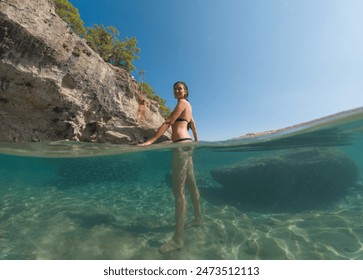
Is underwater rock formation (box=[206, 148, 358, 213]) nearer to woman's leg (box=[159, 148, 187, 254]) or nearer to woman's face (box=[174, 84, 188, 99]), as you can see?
woman's leg (box=[159, 148, 187, 254])

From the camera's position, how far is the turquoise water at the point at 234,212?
4734 millimetres

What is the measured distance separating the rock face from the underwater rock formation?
7113 mm

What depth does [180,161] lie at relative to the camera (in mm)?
4590

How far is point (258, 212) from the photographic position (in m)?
7.80

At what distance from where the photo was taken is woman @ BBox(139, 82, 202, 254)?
4445 mm

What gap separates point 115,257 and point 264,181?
9535 millimetres

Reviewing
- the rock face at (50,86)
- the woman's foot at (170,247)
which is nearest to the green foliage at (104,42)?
the rock face at (50,86)

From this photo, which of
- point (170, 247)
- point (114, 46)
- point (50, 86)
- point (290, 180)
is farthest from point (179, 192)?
point (114, 46)

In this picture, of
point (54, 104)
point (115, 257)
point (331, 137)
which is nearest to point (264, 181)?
point (331, 137)

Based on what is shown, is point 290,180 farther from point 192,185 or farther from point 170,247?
point 170,247

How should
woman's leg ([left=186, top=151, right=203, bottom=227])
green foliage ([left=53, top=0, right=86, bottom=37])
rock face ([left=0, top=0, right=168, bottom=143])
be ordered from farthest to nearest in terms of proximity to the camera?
green foliage ([left=53, top=0, right=86, bottom=37]) < rock face ([left=0, top=0, right=168, bottom=143]) < woman's leg ([left=186, top=151, right=203, bottom=227])

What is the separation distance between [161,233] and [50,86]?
32.5ft

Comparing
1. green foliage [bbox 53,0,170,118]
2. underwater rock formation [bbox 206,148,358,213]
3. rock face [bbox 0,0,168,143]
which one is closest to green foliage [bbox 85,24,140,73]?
green foliage [bbox 53,0,170,118]

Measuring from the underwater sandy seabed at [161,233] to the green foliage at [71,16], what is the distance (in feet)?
Result: 77.5
